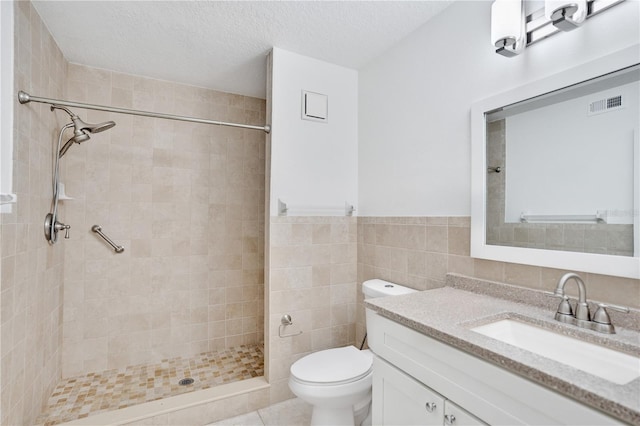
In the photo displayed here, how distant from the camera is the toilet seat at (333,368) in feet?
5.21

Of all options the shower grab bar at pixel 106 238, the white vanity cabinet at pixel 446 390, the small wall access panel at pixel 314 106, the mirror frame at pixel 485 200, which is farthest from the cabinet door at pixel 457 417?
the shower grab bar at pixel 106 238

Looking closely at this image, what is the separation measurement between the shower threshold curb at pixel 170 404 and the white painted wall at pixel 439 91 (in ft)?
4.72

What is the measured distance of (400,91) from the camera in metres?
2.04

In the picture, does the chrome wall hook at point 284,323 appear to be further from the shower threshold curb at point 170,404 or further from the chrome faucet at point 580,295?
the chrome faucet at point 580,295

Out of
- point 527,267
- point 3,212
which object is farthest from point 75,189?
point 527,267

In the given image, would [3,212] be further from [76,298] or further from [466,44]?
[466,44]

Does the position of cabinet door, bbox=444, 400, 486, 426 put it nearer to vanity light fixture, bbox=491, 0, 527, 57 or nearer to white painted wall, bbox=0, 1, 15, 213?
vanity light fixture, bbox=491, 0, 527, 57

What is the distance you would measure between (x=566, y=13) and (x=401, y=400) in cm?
152

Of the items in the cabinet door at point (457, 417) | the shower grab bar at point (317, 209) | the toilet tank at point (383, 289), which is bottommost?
the cabinet door at point (457, 417)

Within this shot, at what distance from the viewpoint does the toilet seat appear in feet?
5.21

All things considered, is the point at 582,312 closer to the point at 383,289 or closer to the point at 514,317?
the point at 514,317

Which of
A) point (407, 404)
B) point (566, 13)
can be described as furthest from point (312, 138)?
point (407, 404)

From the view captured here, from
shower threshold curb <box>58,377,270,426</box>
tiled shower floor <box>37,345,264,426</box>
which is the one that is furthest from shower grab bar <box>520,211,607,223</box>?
tiled shower floor <box>37,345,264,426</box>

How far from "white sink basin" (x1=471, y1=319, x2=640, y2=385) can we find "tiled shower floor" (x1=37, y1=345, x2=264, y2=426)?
5.81ft
